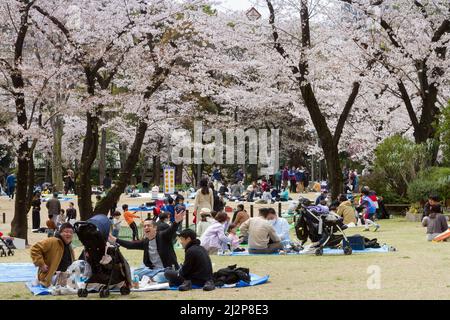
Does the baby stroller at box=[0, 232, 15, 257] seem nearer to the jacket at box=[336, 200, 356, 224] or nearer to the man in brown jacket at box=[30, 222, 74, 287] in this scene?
the man in brown jacket at box=[30, 222, 74, 287]

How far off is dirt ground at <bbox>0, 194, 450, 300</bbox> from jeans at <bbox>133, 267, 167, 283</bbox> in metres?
0.76

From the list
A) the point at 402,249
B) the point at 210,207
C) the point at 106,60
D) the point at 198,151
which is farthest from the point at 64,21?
the point at 198,151

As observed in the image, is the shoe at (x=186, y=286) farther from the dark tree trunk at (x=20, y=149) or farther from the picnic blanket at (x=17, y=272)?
the dark tree trunk at (x=20, y=149)

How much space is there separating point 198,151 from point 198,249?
35.9m

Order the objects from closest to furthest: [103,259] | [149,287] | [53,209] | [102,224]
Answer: [102,224], [103,259], [149,287], [53,209]

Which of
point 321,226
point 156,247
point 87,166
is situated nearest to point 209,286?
point 156,247

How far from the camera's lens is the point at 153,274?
12.2 meters

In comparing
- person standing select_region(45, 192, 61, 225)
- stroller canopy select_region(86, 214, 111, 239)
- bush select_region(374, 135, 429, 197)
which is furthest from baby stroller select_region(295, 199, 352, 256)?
person standing select_region(45, 192, 61, 225)

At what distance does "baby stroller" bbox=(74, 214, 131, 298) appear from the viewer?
429 inches

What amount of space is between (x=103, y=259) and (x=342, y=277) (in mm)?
3656

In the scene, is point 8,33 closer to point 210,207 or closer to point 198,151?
point 210,207

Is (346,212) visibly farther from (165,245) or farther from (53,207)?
(165,245)

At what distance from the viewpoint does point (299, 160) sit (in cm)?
5522
